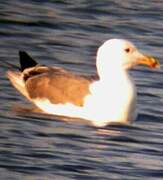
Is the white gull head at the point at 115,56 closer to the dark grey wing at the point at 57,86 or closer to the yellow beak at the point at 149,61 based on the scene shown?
the yellow beak at the point at 149,61

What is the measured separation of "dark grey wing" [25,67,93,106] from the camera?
50.4 ft

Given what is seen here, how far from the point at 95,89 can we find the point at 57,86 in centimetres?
50

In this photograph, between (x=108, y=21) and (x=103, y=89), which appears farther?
(x=108, y=21)

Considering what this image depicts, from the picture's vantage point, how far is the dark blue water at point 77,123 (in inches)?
494

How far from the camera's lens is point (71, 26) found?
21812 mm

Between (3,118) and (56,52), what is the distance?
4.71m

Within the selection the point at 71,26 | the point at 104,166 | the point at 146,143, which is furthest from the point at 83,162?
the point at 71,26

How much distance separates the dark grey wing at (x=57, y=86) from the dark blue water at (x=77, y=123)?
291 millimetres

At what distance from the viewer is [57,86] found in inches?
611

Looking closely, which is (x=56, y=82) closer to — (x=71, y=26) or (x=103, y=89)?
(x=103, y=89)

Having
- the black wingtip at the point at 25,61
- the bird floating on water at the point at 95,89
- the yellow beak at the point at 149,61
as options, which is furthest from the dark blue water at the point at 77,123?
the yellow beak at the point at 149,61

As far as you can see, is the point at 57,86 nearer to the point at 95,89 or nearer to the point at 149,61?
the point at 95,89

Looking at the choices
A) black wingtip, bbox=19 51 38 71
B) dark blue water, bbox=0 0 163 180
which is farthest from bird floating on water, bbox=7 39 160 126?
dark blue water, bbox=0 0 163 180

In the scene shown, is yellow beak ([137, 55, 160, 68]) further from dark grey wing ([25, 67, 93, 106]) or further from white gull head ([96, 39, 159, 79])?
dark grey wing ([25, 67, 93, 106])
